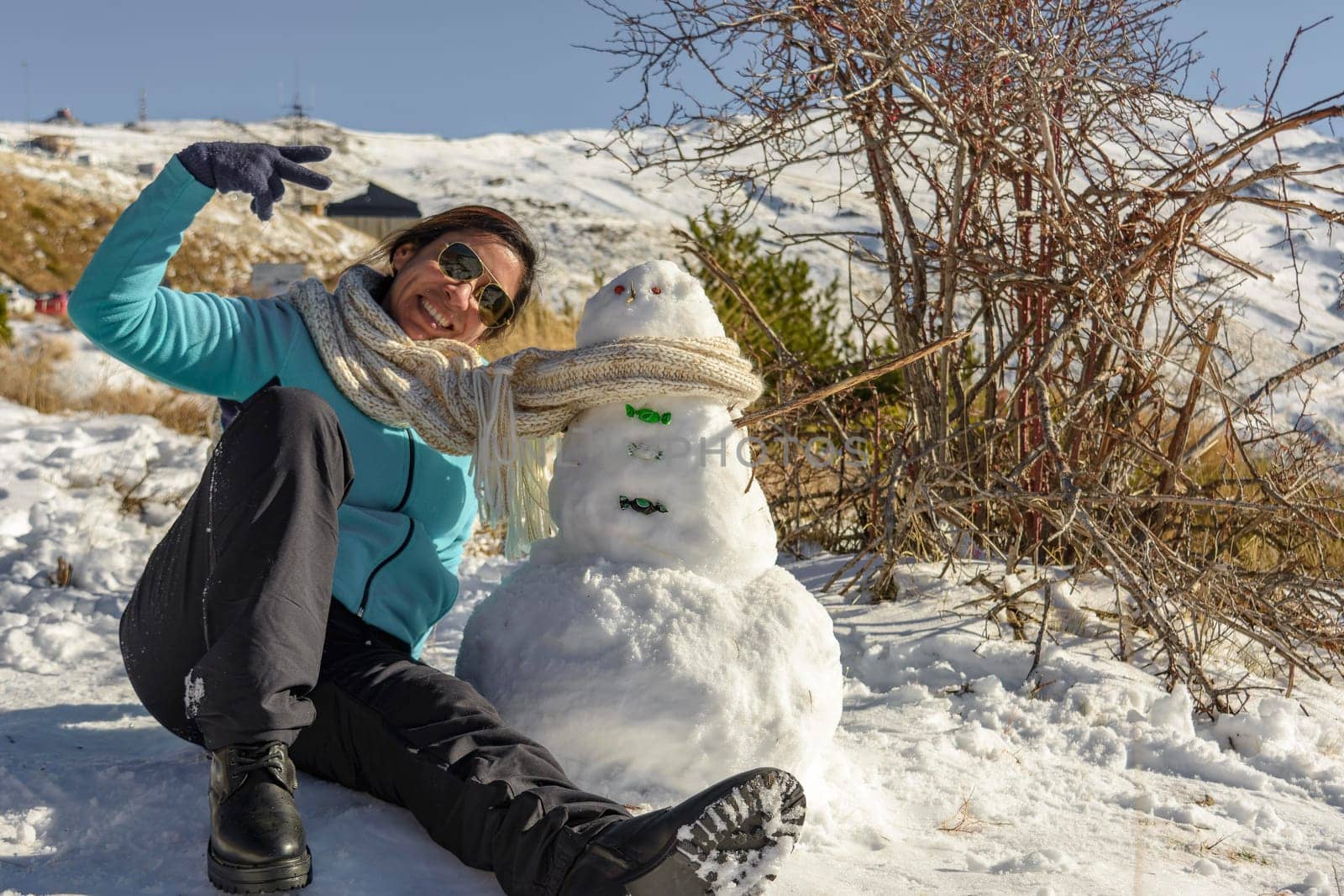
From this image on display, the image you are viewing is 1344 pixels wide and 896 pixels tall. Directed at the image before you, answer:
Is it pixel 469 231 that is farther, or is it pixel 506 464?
pixel 469 231

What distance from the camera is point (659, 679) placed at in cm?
187

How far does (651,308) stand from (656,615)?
1.98 feet

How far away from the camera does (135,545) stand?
3.97 meters

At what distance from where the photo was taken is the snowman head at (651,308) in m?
2.05

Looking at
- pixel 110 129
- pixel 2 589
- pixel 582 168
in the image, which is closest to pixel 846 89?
pixel 2 589

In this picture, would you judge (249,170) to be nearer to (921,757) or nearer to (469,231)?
(469,231)

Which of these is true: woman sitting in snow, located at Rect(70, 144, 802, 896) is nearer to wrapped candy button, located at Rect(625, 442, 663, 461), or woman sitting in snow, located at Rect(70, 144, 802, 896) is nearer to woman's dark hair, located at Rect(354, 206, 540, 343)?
woman's dark hair, located at Rect(354, 206, 540, 343)

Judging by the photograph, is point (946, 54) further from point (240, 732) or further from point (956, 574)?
point (240, 732)

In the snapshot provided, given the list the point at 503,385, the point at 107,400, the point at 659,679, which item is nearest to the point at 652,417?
the point at 503,385

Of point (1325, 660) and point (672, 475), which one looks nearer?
point (672, 475)

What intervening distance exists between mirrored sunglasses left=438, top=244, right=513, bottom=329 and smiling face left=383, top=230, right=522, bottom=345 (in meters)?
0.01

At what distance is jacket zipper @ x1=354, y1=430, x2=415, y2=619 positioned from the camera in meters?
2.10

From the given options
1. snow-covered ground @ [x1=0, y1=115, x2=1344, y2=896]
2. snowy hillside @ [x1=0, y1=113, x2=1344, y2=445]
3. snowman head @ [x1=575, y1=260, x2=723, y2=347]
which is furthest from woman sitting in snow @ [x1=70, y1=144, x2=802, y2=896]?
snowy hillside @ [x1=0, y1=113, x2=1344, y2=445]

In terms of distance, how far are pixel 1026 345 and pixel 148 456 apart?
398cm
